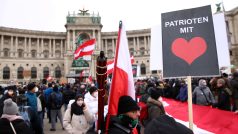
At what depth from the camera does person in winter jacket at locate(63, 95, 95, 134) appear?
537 centimetres

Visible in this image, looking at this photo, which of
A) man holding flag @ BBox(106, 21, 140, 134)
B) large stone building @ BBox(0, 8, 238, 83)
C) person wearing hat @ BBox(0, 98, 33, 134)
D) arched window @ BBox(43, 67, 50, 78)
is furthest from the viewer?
arched window @ BBox(43, 67, 50, 78)

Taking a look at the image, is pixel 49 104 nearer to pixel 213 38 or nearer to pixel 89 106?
pixel 89 106

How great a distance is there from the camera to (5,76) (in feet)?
178

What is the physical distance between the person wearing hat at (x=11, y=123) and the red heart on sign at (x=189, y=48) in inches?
103

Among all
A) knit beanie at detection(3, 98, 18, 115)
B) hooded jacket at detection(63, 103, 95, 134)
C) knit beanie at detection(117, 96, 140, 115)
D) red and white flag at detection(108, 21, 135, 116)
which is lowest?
hooded jacket at detection(63, 103, 95, 134)

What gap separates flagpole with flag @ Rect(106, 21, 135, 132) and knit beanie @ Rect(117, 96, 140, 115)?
5cm

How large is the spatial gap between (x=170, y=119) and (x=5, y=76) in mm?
57514

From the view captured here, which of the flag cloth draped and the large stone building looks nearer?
the flag cloth draped

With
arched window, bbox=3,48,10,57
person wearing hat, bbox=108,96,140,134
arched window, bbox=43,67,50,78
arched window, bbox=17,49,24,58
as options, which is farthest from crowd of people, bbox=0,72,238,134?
arched window, bbox=17,49,24,58

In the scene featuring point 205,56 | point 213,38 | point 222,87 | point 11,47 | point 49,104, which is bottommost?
point 49,104

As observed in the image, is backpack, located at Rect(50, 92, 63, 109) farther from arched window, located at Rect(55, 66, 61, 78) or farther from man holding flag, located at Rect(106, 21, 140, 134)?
arched window, located at Rect(55, 66, 61, 78)

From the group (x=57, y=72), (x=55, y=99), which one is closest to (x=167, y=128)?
(x=55, y=99)

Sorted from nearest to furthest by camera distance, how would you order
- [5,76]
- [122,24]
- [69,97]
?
[122,24] < [69,97] < [5,76]

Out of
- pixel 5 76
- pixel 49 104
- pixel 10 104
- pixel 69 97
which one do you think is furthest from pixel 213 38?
pixel 5 76
